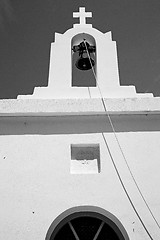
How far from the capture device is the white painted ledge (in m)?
4.17

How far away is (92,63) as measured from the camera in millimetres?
5473

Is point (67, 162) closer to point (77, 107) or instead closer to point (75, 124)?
point (75, 124)

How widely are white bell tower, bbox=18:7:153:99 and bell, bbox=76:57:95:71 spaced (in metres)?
0.16

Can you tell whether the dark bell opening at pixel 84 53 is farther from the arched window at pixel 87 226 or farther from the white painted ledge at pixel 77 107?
the arched window at pixel 87 226

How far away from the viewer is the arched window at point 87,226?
12.2 ft

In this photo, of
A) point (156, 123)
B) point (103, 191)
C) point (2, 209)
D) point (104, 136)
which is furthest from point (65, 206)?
point (156, 123)

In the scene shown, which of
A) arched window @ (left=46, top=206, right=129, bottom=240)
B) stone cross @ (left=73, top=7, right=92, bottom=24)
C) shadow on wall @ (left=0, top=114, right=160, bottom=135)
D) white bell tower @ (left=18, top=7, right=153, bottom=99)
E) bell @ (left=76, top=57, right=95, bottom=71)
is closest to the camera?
arched window @ (left=46, top=206, right=129, bottom=240)

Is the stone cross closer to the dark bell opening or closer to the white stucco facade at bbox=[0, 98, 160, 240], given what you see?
the dark bell opening

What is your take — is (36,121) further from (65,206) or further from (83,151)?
(65,206)

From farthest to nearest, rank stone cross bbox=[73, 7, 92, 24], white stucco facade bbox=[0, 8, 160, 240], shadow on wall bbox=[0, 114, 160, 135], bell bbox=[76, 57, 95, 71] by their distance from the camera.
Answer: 1. stone cross bbox=[73, 7, 92, 24]
2. bell bbox=[76, 57, 95, 71]
3. shadow on wall bbox=[0, 114, 160, 135]
4. white stucco facade bbox=[0, 8, 160, 240]

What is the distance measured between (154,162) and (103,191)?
725mm

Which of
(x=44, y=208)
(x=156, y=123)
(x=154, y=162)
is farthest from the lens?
(x=156, y=123)

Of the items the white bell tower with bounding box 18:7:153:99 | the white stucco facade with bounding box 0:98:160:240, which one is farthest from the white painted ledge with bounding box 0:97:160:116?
the white bell tower with bounding box 18:7:153:99

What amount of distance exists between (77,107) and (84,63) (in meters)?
1.46
